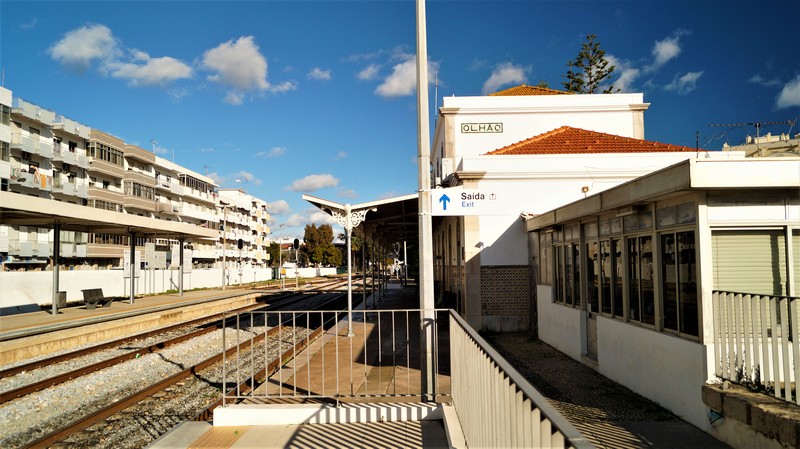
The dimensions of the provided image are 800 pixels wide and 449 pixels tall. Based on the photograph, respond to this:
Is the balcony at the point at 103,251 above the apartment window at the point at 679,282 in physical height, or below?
above

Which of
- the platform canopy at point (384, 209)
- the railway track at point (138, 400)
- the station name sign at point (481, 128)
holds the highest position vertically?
the station name sign at point (481, 128)

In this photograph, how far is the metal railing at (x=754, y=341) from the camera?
16.6 feet

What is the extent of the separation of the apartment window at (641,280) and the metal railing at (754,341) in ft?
5.02

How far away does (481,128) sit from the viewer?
19.8 meters

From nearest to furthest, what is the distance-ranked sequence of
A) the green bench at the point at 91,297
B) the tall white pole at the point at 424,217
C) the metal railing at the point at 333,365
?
the tall white pole at the point at 424,217 → the metal railing at the point at 333,365 → the green bench at the point at 91,297

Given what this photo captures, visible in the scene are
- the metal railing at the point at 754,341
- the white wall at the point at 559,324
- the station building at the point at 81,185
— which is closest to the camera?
the metal railing at the point at 754,341

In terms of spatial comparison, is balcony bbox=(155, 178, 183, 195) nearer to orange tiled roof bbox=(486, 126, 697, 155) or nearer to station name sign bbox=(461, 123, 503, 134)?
station name sign bbox=(461, 123, 503, 134)

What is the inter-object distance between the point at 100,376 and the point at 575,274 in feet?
32.6

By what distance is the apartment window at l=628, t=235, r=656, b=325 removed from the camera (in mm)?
7509

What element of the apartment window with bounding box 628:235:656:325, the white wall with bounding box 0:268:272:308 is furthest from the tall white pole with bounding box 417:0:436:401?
the white wall with bounding box 0:268:272:308

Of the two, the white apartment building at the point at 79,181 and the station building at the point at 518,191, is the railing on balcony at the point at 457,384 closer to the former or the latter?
the station building at the point at 518,191

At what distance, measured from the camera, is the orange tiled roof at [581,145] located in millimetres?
16047

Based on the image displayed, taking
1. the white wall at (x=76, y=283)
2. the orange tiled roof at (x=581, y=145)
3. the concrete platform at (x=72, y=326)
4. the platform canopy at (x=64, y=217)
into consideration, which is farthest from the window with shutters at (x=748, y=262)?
the white wall at (x=76, y=283)

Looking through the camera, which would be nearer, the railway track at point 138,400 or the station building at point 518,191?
the railway track at point 138,400
